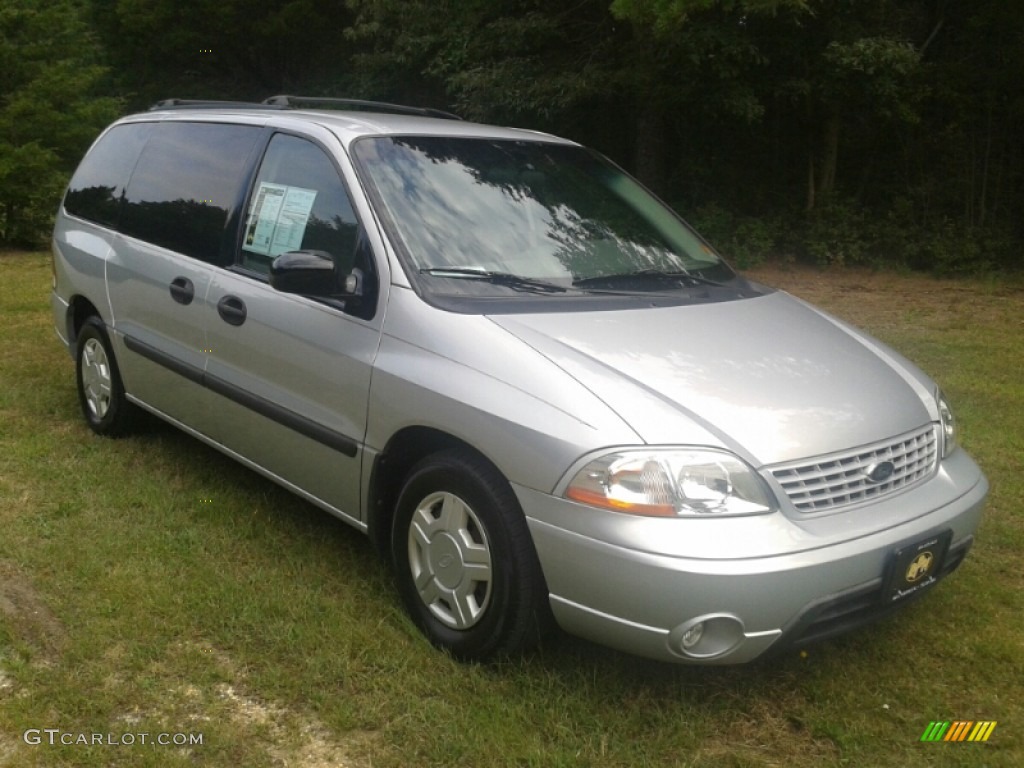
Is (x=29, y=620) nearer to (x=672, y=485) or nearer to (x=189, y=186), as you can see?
(x=189, y=186)

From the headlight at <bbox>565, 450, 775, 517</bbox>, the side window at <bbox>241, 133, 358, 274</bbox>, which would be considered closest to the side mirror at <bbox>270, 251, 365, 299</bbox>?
the side window at <bbox>241, 133, 358, 274</bbox>

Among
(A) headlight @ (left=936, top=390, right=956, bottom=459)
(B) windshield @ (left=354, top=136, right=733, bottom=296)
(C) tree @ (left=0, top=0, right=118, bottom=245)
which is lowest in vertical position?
(C) tree @ (left=0, top=0, right=118, bottom=245)

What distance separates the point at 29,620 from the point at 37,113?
12.3 m

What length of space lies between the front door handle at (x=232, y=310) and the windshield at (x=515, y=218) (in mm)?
777

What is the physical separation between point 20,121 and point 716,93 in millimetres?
9004

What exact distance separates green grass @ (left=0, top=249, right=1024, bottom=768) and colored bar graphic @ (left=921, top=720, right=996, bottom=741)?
30 mm

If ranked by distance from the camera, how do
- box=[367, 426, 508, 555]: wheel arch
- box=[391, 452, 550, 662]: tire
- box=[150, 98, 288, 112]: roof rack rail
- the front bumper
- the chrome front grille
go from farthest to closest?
box=[150, 98, 288, 112]: roof rack rail, box=[367, 426, 508, 555]: wheel arch, box=[391, 452, 550, 662]: tire, the chrome front grille, the front bumper

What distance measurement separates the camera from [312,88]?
22.4 m

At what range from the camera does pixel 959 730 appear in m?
3.18

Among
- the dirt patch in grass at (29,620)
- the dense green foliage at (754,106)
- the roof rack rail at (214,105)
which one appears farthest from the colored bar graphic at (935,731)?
the dense green foliage at (754,106)

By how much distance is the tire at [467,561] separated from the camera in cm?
319

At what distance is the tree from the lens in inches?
550

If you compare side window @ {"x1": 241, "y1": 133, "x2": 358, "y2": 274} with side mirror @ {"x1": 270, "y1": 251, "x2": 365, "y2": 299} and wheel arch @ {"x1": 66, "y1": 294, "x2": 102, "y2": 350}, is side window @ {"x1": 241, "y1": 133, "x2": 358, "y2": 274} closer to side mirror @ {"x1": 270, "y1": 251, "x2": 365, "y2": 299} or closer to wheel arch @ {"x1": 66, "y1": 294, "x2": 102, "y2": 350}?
side mirror @ {"x1": 270, "y1": 251, "x2": 365, "y2": 299}

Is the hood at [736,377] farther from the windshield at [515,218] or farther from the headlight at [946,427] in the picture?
the windshield at [515,218]
